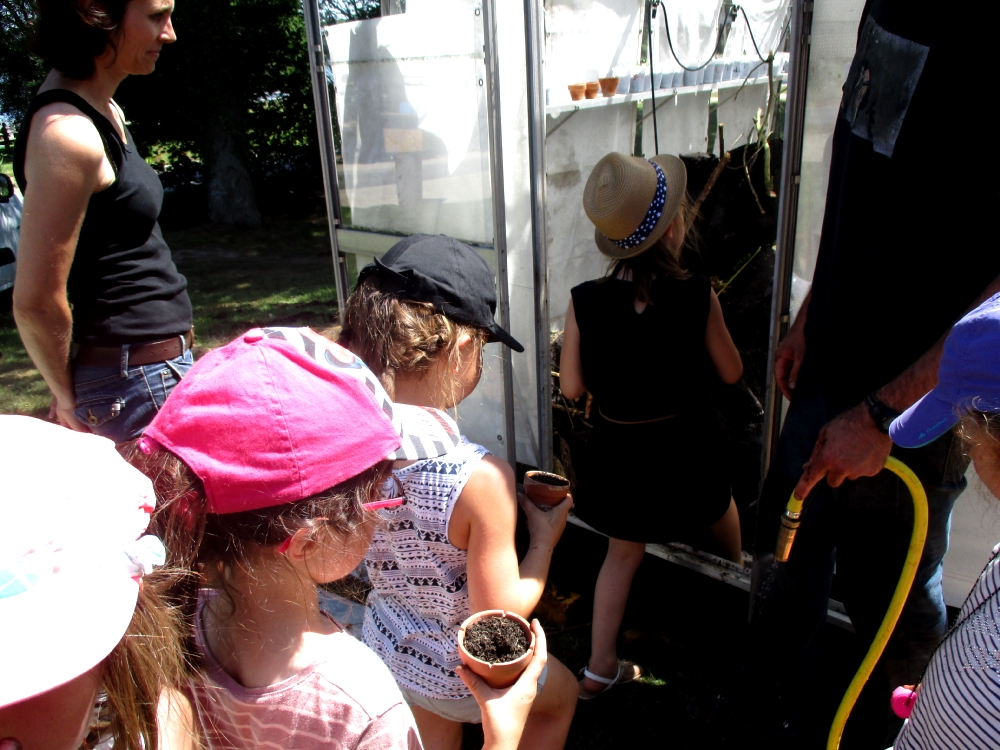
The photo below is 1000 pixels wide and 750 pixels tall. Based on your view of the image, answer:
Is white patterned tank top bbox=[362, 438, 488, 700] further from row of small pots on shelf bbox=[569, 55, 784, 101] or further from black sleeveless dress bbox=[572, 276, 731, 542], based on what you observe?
row of small pots on shelf bbox=[569, 55, 784, 101]

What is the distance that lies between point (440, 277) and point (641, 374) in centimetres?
94

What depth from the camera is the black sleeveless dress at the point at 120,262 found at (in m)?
2.07

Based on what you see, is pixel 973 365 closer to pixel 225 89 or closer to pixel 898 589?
pixel 898 589

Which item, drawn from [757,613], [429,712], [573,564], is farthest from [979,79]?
[573,564]

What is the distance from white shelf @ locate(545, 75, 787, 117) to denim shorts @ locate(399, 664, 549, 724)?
2.32m

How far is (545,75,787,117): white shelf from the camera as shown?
125 inches

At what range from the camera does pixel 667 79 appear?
13.7 ft

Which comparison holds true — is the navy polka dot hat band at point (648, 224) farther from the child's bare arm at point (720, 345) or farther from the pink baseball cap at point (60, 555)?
the pink baseball cap at point (60, 555)

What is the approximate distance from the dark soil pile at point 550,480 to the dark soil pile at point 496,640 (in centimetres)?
40

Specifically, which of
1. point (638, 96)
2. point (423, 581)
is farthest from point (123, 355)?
point (638, 96)

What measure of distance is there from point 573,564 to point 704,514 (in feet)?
3.16

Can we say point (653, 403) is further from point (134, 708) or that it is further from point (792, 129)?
point (134, 708)

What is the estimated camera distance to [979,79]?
5.13 feet

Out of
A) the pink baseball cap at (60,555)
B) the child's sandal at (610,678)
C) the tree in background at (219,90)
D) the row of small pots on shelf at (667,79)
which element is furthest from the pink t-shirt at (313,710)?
the tree in background at (219,90)
